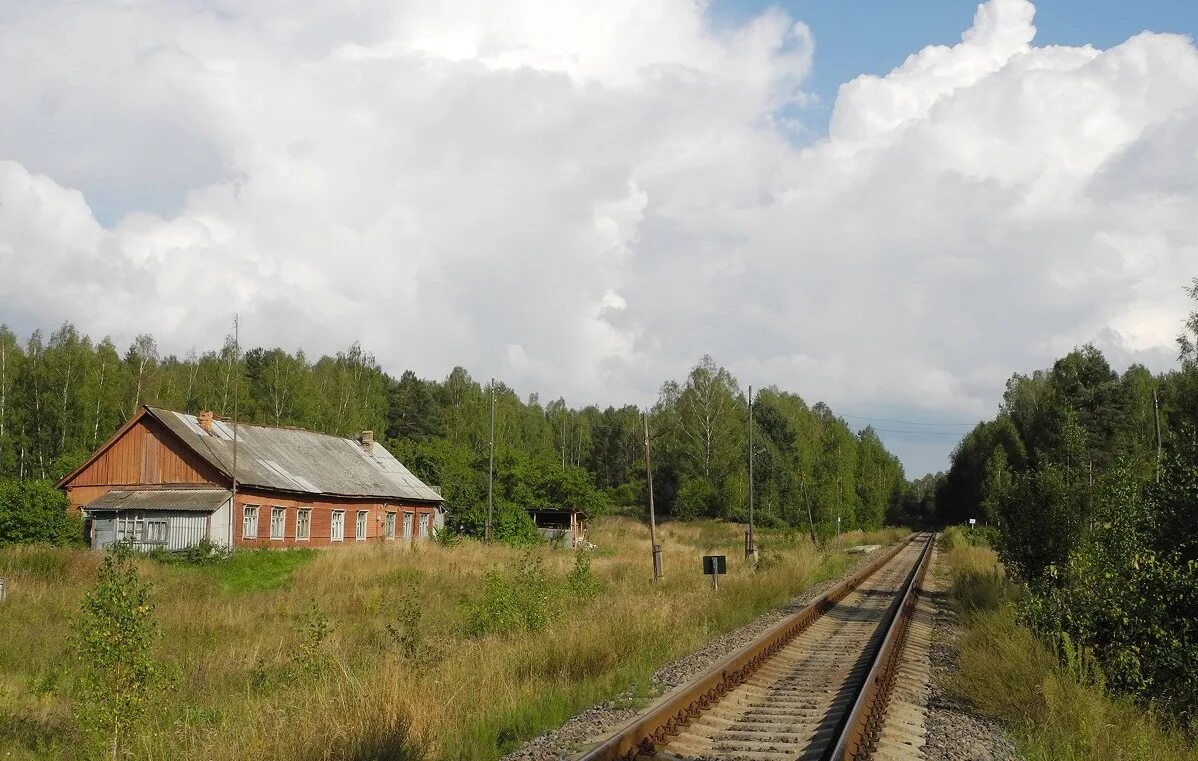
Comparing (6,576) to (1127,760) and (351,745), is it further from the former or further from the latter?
(1127,760)

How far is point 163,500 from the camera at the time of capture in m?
37.5

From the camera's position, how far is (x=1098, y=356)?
58.1 m

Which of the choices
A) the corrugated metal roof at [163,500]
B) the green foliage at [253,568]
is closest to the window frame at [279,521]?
the corrugated metal roof at [163,500]

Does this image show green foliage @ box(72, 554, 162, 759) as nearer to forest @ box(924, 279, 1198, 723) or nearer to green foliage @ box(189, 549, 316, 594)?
forest @ box(924, 279, 1198, 723)

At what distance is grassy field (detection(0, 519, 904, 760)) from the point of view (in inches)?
326

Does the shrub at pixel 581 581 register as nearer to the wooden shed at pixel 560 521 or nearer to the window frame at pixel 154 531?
the window frame at pixel 154 531

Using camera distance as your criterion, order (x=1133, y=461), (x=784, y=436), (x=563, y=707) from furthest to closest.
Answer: (x=784, y=436), (x=1133, y=461), (x=563, y=707)

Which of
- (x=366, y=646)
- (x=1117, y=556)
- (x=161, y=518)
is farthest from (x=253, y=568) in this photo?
(x=1117, y=556)

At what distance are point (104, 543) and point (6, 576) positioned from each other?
12016 millimetres

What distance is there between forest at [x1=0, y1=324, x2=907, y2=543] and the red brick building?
428 centimetres

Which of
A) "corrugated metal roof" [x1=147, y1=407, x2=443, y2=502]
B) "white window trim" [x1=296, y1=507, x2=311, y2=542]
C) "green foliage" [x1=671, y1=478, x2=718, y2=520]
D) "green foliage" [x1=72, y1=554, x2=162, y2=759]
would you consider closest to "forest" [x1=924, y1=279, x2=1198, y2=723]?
"green foliage" [x1=72, y1=554, x2=162, y2=759]

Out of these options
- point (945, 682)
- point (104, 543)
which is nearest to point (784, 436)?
point (104, 543)

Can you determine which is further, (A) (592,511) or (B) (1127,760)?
(A) (592,511)

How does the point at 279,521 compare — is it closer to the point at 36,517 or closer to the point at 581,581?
the point at 36,517
